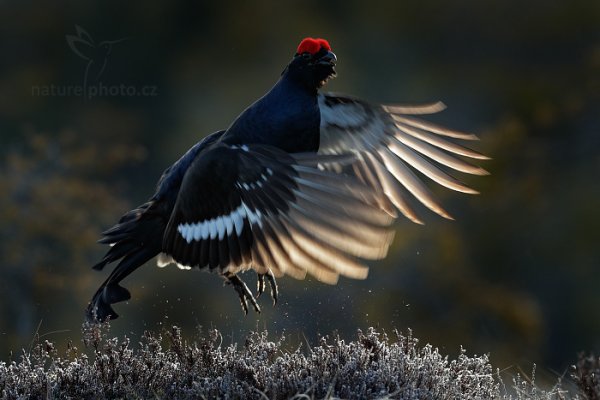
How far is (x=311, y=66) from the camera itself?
433cm

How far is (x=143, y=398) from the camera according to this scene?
3525mm

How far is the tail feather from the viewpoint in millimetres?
4449

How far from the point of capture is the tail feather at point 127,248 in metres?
4.45

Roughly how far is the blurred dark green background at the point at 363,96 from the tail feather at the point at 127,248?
15.3 ft

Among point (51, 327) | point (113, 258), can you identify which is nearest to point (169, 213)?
point (113, 258)

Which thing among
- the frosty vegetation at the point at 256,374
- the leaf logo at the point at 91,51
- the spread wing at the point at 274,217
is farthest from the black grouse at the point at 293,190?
the leaf logo at the point at 91,51

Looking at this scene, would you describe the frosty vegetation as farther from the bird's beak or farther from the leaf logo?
the leaf logo

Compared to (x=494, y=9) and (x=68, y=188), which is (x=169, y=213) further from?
(x=494, y=9)

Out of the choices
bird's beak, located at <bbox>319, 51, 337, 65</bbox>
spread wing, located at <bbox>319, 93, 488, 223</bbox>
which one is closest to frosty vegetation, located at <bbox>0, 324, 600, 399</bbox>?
spread wing, located at <bbox>319, 93, 488, 223</bbox>

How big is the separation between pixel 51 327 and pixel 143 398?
8.49 metres

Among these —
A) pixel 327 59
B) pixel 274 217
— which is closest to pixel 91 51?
pixel 327 59

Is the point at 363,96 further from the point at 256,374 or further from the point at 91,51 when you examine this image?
the point at 256,374

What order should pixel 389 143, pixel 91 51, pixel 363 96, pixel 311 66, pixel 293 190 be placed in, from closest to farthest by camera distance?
pixel 293 190 < pixel 311 66 < pixel 389 143 < pixel 363 96 < pixel 91 51

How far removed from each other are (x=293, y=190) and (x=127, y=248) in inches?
54.1
